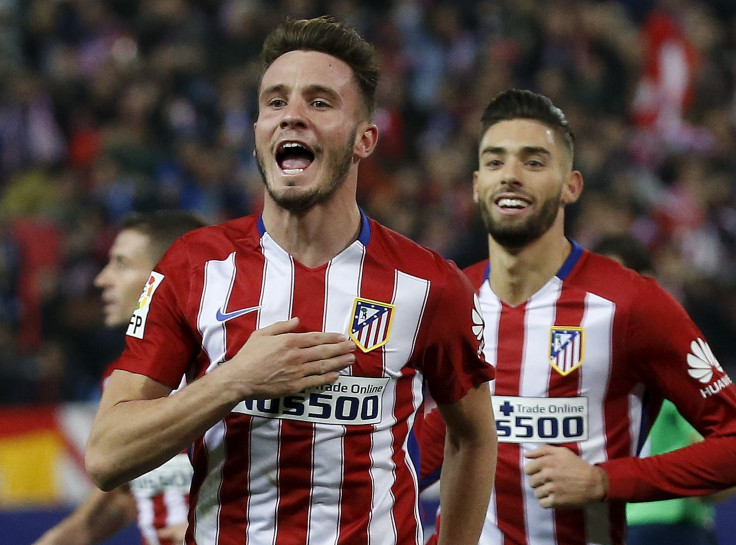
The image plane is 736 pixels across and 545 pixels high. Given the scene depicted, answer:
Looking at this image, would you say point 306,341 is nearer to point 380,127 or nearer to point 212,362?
point 212,362

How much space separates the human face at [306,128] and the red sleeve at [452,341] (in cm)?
36

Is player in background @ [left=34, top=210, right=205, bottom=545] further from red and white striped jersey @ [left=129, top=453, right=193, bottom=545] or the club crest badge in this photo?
the club crest badge

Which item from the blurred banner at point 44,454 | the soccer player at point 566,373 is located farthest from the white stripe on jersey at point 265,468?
the blurred banner at point 44,454

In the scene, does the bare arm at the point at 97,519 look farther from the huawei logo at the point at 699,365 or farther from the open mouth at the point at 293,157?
the huawei logo at the point at 699,365

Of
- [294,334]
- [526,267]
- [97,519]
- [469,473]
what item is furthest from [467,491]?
[97,519]

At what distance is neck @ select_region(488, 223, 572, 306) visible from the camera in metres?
3.65

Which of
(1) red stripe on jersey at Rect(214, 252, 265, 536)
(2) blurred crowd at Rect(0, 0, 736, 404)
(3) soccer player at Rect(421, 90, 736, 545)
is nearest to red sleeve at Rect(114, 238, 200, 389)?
(1) red stripe on jersey at Rect(214, 252, 265, 536)

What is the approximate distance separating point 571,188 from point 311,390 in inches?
61.4

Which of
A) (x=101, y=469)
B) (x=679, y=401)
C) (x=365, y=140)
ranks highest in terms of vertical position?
(x=365, y=140)

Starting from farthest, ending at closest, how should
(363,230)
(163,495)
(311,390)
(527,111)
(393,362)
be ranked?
(163,495) → (527,111) → (363,230) → (393,362) → (311,390)

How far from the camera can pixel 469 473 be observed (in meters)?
2.91

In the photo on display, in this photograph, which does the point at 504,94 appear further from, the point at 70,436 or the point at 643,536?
the point at 70,436

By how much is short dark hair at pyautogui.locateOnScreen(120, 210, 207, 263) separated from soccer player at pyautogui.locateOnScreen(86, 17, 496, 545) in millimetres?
1371

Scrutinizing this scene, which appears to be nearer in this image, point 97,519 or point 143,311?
point 143,311
